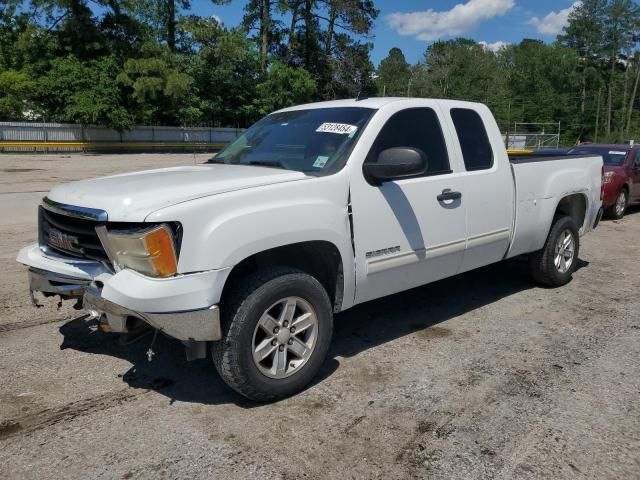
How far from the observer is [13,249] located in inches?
303

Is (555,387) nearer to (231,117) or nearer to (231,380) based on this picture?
(231,380)

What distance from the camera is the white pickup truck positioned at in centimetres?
319

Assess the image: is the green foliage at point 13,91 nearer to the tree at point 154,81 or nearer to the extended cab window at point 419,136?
the tree at point 154,81

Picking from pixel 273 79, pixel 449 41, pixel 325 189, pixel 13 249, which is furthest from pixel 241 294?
pixel 449 41

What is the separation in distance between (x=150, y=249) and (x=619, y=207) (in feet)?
38.3

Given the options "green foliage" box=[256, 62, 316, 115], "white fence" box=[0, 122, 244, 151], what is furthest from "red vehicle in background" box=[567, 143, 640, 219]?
"green foliage" box=[256, 62, 316, 115]

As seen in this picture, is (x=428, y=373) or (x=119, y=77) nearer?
(x=428, y=373)

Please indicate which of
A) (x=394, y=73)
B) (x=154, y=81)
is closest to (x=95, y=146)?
(x=154, y=81)

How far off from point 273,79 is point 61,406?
43.7 m

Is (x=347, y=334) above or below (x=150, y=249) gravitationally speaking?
below

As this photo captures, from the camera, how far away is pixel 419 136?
4.56 meters

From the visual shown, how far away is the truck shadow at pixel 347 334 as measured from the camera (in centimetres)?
388

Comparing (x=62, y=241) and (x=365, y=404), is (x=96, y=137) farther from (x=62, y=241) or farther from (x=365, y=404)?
(x=365, y=404)

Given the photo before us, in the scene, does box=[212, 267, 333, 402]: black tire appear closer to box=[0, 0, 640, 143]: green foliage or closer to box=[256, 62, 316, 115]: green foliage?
box=[0, 0, 640, 143]: green foliage
